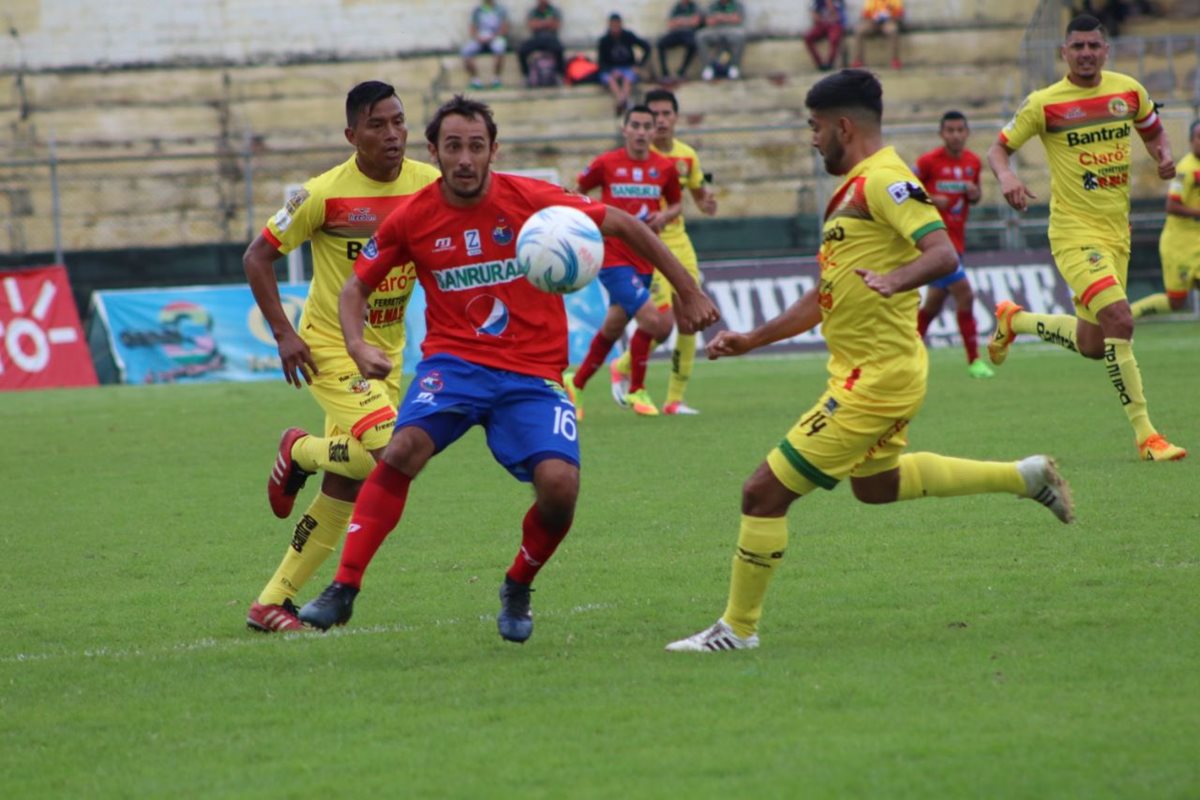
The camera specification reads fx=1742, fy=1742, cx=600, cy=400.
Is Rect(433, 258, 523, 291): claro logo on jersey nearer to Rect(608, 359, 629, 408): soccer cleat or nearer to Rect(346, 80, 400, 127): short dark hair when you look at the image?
Rect(346, 80, 400, 127): short dark hair

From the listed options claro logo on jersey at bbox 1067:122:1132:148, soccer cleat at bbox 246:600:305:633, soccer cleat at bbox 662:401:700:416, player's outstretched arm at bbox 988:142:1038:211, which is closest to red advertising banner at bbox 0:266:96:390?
soccer cleat at bbox 662:401:700:416

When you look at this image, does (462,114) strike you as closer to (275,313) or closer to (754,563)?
(275,313)

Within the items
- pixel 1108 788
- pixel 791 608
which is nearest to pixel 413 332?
pixel 791 608

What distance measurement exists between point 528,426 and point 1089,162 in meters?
6.00

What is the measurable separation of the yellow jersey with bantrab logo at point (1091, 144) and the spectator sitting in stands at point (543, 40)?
1928cm

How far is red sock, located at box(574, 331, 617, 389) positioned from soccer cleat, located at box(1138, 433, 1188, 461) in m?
5.91

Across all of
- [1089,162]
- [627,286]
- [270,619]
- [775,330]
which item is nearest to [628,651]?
[775,330]

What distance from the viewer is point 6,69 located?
3131cm

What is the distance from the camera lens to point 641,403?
1631 cm

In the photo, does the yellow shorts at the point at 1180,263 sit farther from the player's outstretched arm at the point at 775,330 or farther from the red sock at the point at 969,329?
the player's outstretched arm at the point at 775,330

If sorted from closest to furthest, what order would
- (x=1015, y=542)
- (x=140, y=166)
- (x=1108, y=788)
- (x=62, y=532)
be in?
(x=1108, y=788)
(x=1015, y=542)
(x=62, y=532)
(x=140, y=166)

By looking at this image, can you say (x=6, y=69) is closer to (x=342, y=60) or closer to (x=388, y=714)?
(x=342, y=60)

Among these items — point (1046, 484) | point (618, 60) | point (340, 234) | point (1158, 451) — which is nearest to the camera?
point (1046, 484)

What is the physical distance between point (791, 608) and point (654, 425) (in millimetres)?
8066
